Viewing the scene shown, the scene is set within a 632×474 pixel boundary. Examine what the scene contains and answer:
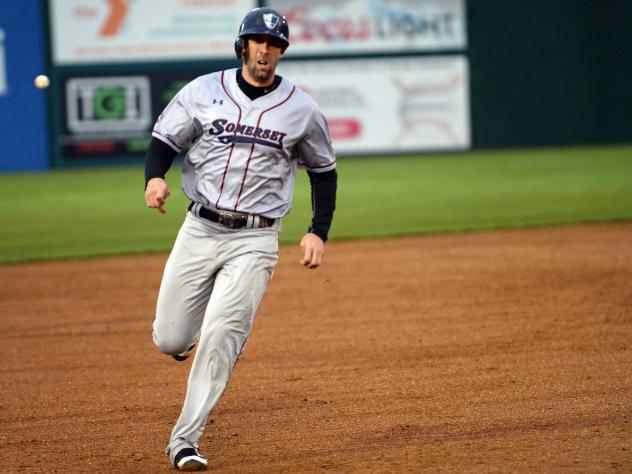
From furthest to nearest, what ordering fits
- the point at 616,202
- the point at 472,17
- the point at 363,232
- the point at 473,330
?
the point at 472,17
the point at 616,202
the point at 363,232
the point at 473,330

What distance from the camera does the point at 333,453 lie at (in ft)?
16.4

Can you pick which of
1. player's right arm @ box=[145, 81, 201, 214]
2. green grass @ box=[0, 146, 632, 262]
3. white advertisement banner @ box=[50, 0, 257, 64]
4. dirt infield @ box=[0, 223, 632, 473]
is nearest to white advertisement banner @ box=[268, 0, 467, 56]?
white advertisement banner @ box=[50, 0, 257, 64]

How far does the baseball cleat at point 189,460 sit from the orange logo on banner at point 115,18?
23498 millimetres

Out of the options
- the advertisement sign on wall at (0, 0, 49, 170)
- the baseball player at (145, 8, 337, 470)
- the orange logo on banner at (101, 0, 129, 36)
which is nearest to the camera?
the baseball player at (145, 8, 337, 470)

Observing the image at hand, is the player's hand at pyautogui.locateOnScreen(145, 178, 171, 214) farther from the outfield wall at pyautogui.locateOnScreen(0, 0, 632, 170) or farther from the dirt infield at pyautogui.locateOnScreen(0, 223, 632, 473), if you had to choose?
the outfield wall at pyautogui.locateOnScreen(0, 0, 632, 170)

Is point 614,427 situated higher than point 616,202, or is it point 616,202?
point 614,427

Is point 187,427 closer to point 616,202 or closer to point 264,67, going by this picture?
point 264,67

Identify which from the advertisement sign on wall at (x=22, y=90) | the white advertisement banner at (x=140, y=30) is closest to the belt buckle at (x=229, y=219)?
the white advertisement banner at (x=140, y=30)

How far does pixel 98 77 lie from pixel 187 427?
23.0m

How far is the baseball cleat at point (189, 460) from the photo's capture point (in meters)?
4.70

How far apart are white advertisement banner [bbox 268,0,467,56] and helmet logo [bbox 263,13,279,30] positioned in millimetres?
23068

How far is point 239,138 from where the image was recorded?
489 cm

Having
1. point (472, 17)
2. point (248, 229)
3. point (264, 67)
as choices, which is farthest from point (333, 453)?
point (472, 17)

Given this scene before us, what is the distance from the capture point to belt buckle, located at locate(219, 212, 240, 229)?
4.92m
